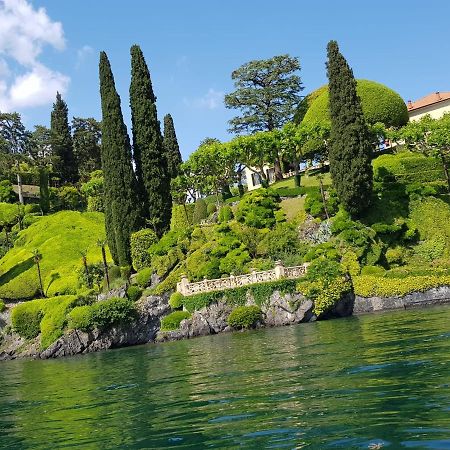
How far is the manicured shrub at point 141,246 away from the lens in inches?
1834

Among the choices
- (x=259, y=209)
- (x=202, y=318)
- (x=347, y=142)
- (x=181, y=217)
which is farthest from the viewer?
(x=181, y=217)

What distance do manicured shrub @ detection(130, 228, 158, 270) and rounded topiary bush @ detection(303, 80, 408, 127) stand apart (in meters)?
21.0

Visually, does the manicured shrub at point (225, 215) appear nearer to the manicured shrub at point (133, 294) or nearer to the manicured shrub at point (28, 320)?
the manicured shrub at point (133, 294)

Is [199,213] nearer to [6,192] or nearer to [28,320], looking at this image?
[28,320]

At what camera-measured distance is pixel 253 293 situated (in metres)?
35.8

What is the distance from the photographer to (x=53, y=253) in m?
61.6

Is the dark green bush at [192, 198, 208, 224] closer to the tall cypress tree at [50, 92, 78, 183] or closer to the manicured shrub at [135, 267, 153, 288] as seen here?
the manicured shrub at [135, 267, 153, 288]

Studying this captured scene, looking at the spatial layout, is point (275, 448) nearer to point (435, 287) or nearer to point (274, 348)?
point (274, 348)

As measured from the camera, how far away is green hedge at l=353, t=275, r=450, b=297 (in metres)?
34.2

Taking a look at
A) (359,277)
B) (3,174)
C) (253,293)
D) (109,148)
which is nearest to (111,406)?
(253,293)

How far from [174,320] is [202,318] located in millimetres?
1912

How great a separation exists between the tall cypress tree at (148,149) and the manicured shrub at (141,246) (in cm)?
207

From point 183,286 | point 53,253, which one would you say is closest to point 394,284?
point 183,286

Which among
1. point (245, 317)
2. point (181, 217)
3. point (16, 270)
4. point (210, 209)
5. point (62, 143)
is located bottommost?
point (245, 317)
